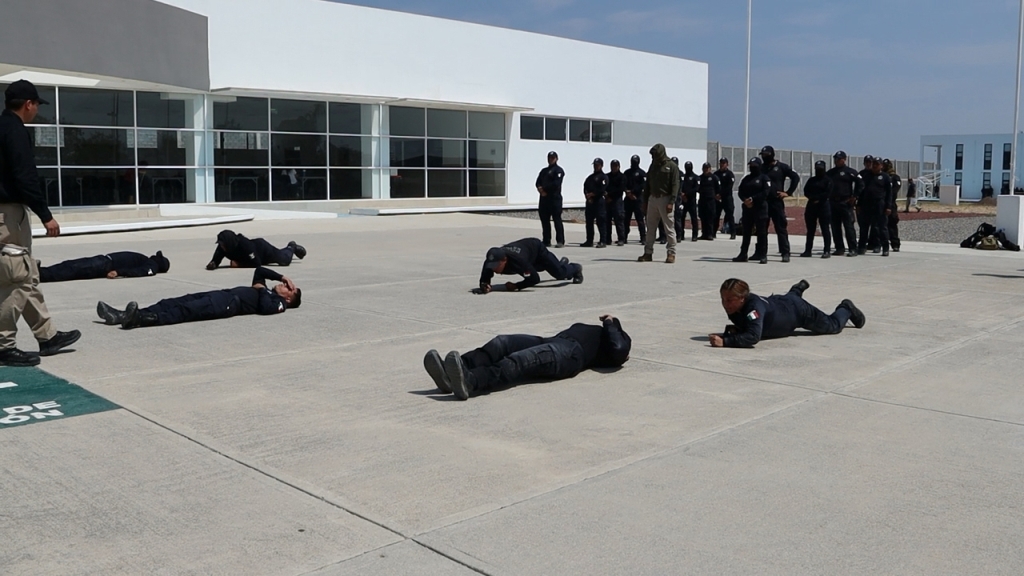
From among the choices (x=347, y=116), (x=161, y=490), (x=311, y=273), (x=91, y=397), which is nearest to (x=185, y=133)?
(x=347, y=116)

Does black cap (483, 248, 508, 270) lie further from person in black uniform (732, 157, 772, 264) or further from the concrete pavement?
person in black uniform (732, 157, 772, 264)

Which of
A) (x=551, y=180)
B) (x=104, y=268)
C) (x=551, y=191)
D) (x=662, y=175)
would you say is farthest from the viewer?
(x=551, y=191)

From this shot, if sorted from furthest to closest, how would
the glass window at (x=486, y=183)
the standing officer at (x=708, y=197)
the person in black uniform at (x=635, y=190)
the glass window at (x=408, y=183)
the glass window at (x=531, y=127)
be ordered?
the glass window at (x=531, y=127)
the glass window at (x=486, y=183)
the glass window at (x=408, y=183)
the standing officer at (x=708, y=197)
the person in black uniform at (x=635, y=190)

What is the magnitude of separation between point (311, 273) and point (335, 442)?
351 inches

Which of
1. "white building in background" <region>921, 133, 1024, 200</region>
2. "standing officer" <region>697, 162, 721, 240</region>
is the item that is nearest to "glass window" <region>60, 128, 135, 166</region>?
"standing officer" <region>697, 162, 721, 240</region>

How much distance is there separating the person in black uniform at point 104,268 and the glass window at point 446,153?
2322cm

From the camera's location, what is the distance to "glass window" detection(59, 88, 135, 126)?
26828 mm

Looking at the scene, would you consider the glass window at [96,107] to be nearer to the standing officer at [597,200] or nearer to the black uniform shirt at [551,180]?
the black uniform shirt at [551,180]

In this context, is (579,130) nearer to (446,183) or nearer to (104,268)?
(446,183)

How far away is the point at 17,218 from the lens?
23.4 ft

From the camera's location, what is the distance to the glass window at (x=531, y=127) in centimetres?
3916

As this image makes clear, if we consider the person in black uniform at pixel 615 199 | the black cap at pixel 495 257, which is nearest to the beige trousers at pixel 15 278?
the black cap at pixel 495 257

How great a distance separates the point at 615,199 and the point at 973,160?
302 feet

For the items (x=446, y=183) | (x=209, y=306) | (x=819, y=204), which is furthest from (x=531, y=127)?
Answer: (x=209, y=306)
